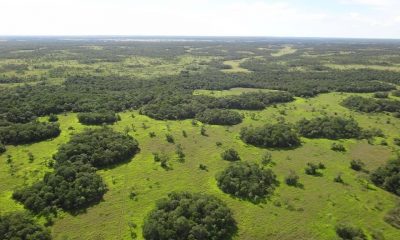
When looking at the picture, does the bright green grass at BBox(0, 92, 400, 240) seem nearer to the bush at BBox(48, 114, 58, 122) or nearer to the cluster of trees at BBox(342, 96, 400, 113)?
the bush at BBox(48, 114, 58, 122)

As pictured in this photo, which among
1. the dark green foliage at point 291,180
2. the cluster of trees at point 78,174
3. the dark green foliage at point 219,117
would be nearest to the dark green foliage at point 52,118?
the cluster of trees at point 78,174

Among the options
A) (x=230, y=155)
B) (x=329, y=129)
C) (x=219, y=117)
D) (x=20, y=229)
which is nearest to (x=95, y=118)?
(x=219, y=117)

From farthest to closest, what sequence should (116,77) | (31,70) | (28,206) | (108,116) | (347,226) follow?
(31,70) < (116,77) < (108,116) < (28,206) < (347,226)

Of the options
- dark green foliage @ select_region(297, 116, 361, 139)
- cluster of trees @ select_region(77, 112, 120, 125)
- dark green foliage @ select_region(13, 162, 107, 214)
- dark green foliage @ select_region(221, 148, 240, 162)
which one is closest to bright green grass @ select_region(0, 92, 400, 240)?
dark green foliage @ select_region(13, 162, 107, 214)

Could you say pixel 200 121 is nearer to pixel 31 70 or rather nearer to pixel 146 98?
pixel 146 98

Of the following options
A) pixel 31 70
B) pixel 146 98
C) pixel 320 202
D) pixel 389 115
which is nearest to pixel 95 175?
pixel 320 202

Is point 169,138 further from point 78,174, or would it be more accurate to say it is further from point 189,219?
point 189,219
